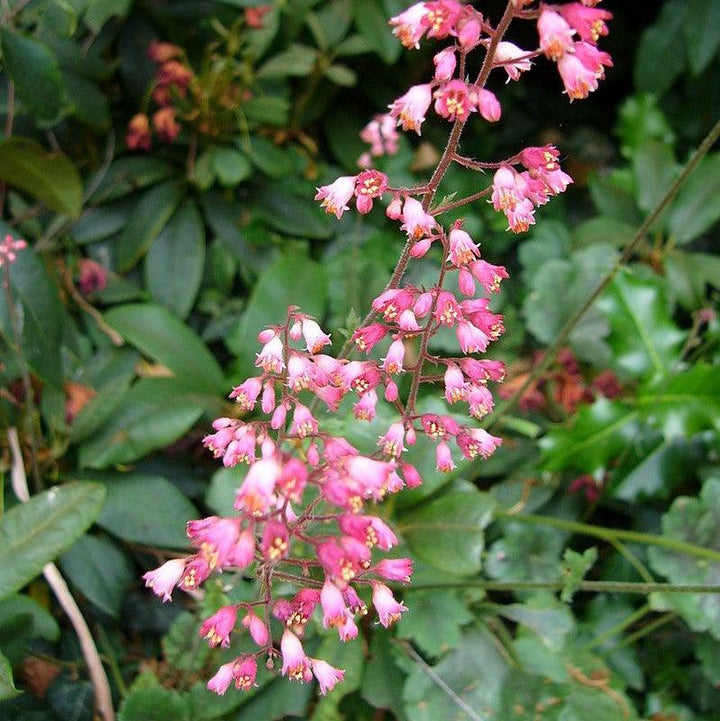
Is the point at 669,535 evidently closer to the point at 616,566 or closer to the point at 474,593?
the point at 616,566

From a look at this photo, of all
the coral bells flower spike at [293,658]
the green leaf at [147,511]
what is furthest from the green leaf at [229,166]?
the coral bells flower spike at [293,658]

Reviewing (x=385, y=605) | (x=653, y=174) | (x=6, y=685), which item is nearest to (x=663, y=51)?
(x=653, y=174)

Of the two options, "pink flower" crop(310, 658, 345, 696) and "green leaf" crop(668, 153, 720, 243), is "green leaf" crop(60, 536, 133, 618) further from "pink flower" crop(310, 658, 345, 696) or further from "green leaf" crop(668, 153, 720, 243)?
"green leaf" crop(668, 153, 720, 243)

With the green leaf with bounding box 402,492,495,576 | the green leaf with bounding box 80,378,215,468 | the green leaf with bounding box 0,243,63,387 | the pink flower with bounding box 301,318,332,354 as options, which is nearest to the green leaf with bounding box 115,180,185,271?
the green leaf with bounding box 0,243,63,387

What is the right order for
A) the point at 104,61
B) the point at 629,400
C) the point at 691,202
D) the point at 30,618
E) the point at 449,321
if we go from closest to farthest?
1. the point at 449,321
2. the point at 30,618
3. the point at 629,400
4. the point at 104,61
5. the point at 691,202

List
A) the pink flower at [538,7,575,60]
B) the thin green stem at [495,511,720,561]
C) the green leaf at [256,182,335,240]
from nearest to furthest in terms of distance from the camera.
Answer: the pink flower at [538,7,575,60] < the thin green stem at [495,511,720,561] < the green leaf at [256,182,335,240]

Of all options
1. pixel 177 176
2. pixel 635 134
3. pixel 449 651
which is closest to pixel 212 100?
pixel 177 176

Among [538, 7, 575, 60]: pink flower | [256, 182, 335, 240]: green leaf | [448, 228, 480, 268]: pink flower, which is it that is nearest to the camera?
[538, 7, 575, 60]: pink flower
